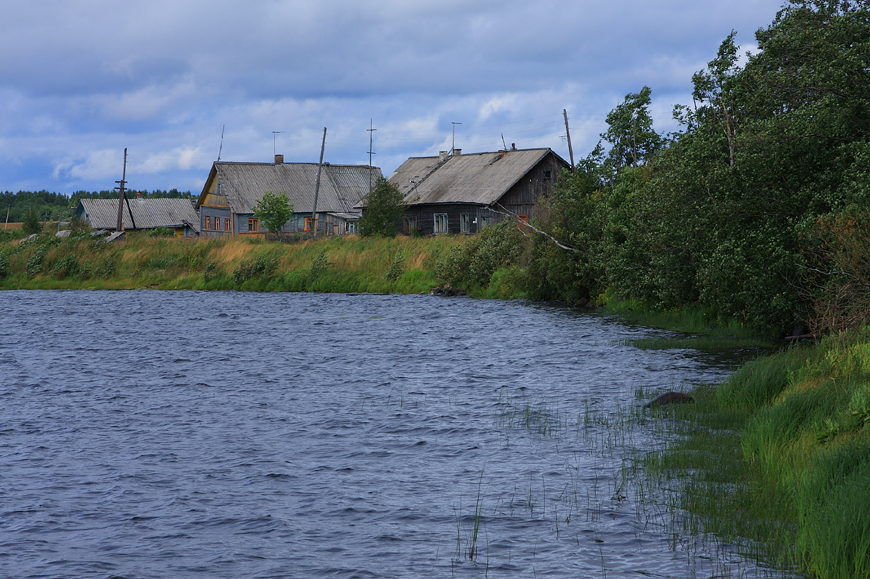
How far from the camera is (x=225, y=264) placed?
55500 mm

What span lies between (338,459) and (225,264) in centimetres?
4523

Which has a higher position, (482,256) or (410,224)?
(410,224)

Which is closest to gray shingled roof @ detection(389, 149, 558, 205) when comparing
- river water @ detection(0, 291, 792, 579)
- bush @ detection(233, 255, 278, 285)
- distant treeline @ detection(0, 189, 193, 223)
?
bush @ detection(233, 255, 278, 285)

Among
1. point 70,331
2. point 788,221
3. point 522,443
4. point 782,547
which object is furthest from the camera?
point 70,331

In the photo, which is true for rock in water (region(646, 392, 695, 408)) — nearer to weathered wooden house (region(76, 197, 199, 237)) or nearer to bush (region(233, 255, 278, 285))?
bush (region(233, 255, 278, 285))

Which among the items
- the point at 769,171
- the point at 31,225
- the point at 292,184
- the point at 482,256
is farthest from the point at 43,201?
the point at 769,171

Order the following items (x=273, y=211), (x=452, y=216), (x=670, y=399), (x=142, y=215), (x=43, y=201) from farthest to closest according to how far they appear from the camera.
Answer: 1. (x=43, y=201)
2. (x=142, y=215)
3. (x=273, y=211)
4. (x=452, y=216)
5. (x=670, y=399)

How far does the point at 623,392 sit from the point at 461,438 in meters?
4.62

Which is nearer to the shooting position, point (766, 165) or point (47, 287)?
point (766, 165)

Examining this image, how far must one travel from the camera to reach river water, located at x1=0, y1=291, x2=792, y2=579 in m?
8.49

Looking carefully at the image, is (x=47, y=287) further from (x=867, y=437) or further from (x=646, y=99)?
(x=867, y=437)

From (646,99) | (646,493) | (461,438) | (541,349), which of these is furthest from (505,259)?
(646,493)

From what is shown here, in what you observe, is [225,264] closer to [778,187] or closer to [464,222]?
[464,222]

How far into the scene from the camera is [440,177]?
68500mm
